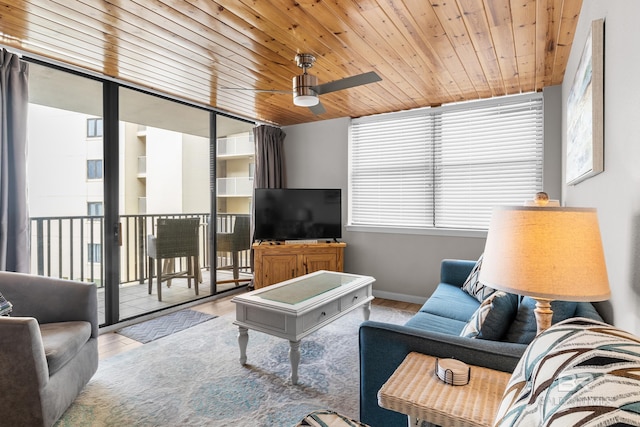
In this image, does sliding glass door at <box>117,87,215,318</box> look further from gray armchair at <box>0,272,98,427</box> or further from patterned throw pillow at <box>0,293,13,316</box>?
patterned throw pillow at <box>0,293,13,316</box>

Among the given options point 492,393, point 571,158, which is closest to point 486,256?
point 492,393

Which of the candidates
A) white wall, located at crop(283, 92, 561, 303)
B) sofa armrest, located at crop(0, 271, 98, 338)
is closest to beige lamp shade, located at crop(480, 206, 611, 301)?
sofa armrest, located at crop(0, 271, 98, 338)

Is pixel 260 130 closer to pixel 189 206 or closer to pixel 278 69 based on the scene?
pixel 189 206

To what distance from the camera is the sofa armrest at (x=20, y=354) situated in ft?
5.23

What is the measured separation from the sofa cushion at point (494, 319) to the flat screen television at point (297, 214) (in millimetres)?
2946

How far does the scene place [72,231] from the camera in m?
3.13

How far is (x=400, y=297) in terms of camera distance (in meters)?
4.21

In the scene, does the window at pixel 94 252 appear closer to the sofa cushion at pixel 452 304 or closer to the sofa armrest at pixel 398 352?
the sofa armrest at pixel 398 352

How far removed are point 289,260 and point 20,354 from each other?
9.14 feet

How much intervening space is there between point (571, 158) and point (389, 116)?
2.36 meters

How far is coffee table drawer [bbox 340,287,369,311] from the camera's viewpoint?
2.75 meters

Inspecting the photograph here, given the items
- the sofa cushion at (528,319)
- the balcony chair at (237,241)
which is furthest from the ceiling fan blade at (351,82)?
the balcony chair at (237,241)

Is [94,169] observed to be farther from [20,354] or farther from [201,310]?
[20,354]

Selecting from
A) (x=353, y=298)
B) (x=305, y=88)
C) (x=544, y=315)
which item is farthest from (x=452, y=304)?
(x=305, y=88)
